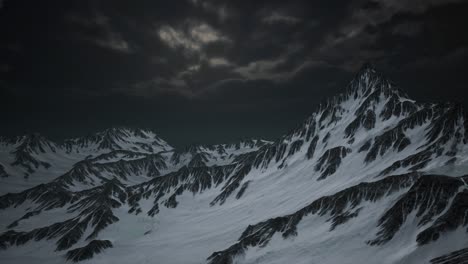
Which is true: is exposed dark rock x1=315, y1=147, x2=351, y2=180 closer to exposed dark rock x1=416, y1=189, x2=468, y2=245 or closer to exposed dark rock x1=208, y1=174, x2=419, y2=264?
exposed dark rock x1=208, y1=174, x2=419, y2=264

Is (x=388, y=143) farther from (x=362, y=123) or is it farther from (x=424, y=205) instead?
(x=424, y=205)

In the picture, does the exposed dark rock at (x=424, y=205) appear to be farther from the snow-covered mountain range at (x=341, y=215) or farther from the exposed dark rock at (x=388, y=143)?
the exposed dark rock at (x=388, y=143)

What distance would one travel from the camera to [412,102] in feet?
525

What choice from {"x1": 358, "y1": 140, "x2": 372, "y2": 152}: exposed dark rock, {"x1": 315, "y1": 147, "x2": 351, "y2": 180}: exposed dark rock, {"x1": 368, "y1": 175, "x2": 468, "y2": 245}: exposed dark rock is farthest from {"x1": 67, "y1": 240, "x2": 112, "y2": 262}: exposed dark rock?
{"x1": 358, "y1": 140, "x2": 372, "y2": 152}: exposed dark rock

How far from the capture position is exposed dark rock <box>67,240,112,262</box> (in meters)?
141

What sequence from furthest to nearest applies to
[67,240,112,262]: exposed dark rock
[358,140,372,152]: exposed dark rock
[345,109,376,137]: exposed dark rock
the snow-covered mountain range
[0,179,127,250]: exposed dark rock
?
[345,109,376,137]: exposed dark rock < [0,179,127,250]: exposed dark rock < [358,140,372,152]: exposed dark rock < [67,240,112,262]: exposed dark rock < the snow-covered mountain range

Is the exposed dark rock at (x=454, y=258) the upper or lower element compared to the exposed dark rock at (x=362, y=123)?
lower

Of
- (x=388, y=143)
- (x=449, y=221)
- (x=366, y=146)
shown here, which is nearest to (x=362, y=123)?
(x=366, y=146)

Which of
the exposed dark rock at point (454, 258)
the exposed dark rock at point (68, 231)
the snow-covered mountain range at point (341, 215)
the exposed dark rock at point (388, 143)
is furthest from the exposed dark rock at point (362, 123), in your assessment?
the exposed dark rock at point (68, 231)

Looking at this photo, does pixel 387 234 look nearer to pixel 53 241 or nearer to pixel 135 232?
pixel 135 232

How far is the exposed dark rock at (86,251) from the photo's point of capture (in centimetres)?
14075

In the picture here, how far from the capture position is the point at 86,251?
468ft

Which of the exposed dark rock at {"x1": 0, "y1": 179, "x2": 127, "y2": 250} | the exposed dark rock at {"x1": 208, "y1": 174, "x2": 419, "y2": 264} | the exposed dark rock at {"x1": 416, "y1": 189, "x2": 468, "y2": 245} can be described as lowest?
the exposed dark rock at {"x1": 416, "y1": 189, "x2": 468, "y2": 245}

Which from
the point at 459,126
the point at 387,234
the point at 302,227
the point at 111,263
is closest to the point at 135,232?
the point at 111,263
